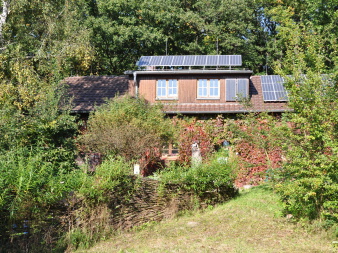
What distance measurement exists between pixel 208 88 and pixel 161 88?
8.43ft

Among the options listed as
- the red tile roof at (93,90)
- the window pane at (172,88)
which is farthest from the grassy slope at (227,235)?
the red tile roof at (93,90)

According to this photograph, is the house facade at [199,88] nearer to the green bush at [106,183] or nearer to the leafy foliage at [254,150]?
the leafy foliage at [254,150]

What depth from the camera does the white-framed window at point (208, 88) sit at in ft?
66.8

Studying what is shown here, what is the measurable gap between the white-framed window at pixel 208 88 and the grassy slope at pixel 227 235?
11.0m

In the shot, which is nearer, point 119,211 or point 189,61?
point 119,211

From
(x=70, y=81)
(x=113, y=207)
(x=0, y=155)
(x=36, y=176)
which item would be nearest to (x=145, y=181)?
(x=113, y=207)

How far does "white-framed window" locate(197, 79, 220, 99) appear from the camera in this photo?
20.4 meters

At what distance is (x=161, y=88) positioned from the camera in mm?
20609

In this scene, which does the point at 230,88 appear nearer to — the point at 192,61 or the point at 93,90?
the point at 192,61

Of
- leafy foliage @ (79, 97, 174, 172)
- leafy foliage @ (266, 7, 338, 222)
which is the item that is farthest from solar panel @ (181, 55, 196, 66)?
leafy foliage @ (266, 7, 338, 222)

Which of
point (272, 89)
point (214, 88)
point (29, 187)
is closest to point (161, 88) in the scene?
point (214, 88)

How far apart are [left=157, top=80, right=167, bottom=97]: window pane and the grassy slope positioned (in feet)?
37.4

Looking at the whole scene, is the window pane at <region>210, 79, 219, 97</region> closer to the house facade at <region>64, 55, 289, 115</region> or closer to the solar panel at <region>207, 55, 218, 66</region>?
the house facade at <region>64, 55, 289, 115</region>

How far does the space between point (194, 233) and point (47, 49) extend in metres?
11.4
